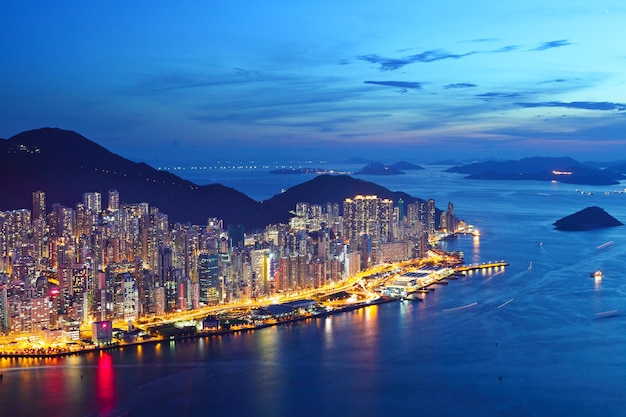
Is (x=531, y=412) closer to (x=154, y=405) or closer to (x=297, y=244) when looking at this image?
(x=154, y=405)

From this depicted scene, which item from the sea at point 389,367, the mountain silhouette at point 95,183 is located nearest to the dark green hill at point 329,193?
the mountain silhouette at point 95,183

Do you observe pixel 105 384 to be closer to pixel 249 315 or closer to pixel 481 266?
pixel 249 315

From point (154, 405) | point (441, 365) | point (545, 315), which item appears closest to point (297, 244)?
point (545, 315)

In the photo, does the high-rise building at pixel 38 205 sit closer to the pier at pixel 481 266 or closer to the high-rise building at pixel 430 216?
the pier at pixel 481 266

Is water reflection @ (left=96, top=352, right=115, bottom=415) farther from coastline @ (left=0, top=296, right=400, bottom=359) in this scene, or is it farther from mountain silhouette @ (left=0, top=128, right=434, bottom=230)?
mountain silhouette @ (left=0, top=128, right=434, bottom=230)

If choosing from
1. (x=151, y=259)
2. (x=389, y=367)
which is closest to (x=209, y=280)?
(x=151, y=259)
